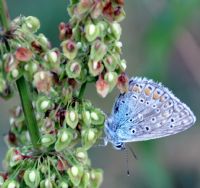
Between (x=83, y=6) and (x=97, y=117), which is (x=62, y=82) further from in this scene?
(x=83, y=6)

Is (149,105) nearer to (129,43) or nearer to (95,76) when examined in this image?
(95,76)

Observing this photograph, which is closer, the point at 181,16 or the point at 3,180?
the point at 3,180

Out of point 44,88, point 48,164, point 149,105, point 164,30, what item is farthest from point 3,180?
point 164,30

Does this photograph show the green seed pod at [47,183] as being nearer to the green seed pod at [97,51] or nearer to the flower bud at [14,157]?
the flower bud at [14,157]

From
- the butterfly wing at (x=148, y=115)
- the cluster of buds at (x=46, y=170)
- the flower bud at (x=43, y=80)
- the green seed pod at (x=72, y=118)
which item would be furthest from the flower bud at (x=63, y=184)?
the butterfly wing at (x=148, y=115)

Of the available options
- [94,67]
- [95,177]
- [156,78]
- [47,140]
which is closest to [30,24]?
[94,67]

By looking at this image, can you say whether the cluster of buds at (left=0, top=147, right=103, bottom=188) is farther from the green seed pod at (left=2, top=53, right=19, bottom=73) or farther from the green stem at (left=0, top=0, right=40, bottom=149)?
the green seed pod at (left=2, top=53, right=19, bottom=73)

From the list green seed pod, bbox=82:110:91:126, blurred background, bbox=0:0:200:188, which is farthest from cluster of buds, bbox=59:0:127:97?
blurred background, bbox=0:0:200:188
